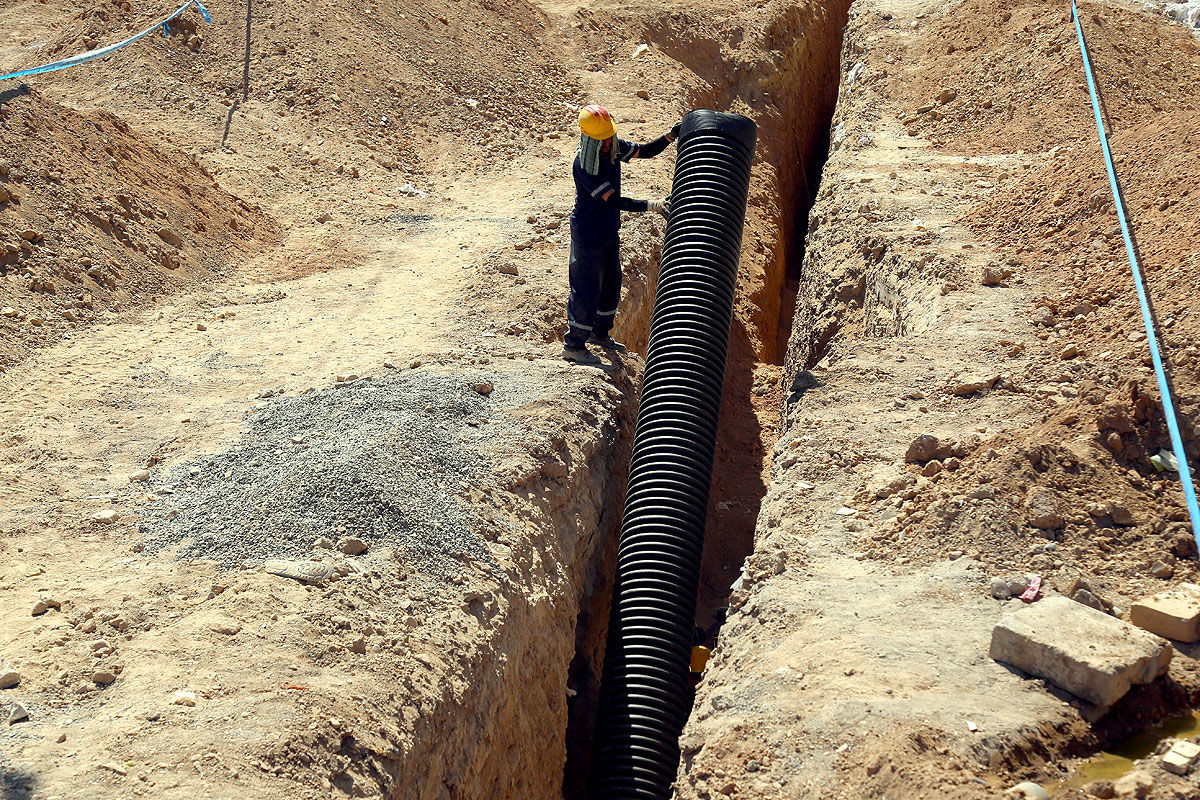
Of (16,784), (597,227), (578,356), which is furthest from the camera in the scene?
(578,356)

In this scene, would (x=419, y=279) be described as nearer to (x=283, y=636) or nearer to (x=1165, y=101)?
(x=283, y=636)

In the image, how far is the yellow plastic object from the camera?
6547 millimetres

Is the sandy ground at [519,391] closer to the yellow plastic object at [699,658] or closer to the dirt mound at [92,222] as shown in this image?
the dirt mound at [92,222]

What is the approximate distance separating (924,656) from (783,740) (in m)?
0.71

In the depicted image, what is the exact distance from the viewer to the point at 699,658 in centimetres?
658

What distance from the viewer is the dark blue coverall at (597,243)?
729cm

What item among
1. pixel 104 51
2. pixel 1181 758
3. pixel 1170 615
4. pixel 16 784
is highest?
pixel 104 51

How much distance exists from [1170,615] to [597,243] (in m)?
4.42

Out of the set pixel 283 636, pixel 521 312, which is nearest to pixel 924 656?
pixel 283 636

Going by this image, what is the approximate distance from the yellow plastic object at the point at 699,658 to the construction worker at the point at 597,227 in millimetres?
2315

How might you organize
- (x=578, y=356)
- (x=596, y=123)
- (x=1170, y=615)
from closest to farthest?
(x=1170, y=615)
(x=596, y=123)
(x=578, y=356)

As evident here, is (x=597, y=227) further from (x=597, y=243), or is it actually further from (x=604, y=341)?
(x=604, y=341)

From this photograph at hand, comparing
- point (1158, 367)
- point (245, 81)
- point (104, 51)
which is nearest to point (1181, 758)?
point (1158, 367)

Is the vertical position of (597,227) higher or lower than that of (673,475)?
higher
